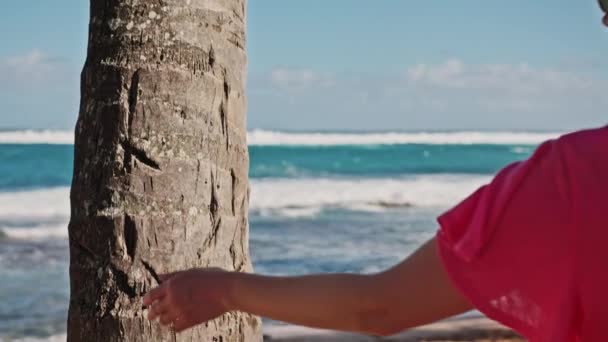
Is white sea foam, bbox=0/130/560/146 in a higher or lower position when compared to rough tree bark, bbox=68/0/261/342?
higher

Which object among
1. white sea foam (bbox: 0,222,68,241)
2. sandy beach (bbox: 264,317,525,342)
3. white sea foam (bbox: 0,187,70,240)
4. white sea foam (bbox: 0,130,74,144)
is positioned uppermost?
white sea foam (bbox: 0,130,74,144)

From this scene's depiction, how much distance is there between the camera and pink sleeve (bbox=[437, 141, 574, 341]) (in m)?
1.40

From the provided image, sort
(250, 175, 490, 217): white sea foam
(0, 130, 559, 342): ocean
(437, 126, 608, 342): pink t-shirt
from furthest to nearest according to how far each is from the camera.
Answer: (250, 175, 490, 217): white sea foam < (0, 130, 559, 342): ocean < (437, 126, 608, 342): pink t-shirt

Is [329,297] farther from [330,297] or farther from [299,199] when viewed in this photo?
[299,199]

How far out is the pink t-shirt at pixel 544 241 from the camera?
54.9 inches

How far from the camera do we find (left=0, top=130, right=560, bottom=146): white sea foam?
44406 mm

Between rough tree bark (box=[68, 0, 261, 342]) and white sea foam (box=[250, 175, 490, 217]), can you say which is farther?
white sea foam (box=[250, 175, 490, 217])

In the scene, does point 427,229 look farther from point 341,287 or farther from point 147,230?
point 341,287

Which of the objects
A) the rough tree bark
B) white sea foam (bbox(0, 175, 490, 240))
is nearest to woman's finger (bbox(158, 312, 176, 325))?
Result: the rough tree bark

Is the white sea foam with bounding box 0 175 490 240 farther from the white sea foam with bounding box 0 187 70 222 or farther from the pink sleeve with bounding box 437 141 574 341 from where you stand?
the pink sleeve with bounding box 437 141 574 341

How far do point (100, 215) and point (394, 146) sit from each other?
47886 millimetres

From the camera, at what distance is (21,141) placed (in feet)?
144

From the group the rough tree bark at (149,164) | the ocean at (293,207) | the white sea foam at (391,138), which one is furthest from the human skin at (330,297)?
the white sea foam at (391,138)

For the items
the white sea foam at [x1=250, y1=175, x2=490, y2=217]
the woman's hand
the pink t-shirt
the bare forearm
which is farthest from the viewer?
the white sea foam at [x1=250, y1=175, x2=490, y2=217]
